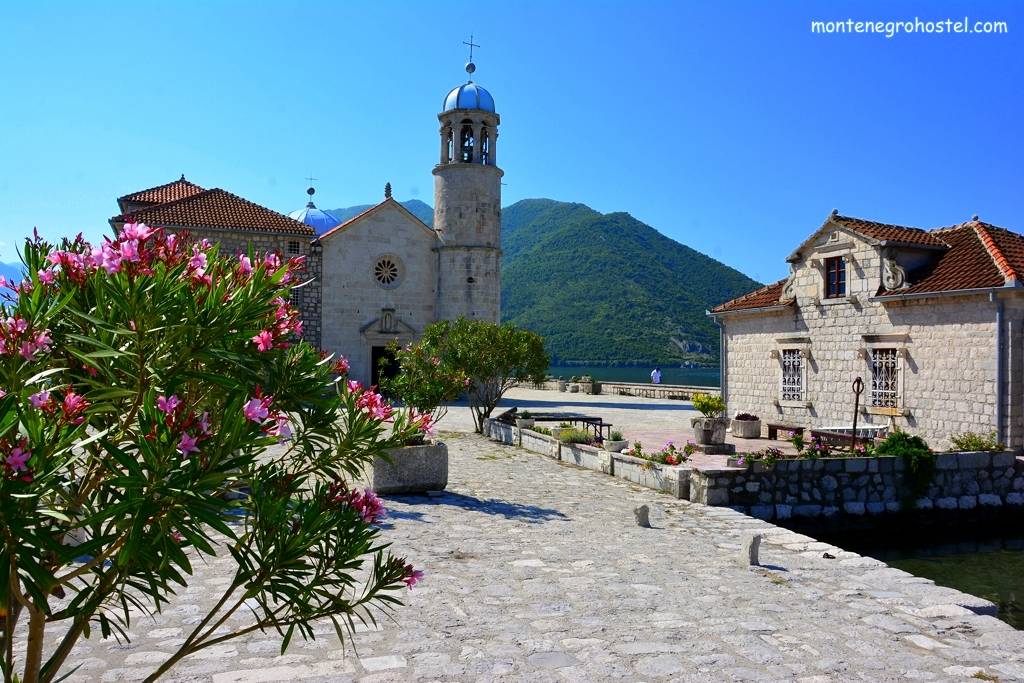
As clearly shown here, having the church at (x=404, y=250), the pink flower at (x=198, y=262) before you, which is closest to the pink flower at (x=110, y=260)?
the pink flower at (x=198, y=262)

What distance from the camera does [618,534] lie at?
865 centimetres

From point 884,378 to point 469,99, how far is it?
22169 millimetres

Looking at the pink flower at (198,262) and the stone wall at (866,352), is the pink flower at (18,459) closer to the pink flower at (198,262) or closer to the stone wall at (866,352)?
the pink flower at (198,262)

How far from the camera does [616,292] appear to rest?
117875 mm

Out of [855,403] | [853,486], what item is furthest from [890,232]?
[853,486]

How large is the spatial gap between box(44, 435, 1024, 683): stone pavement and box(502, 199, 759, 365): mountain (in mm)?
95338

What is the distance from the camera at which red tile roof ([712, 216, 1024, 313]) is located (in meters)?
14.5

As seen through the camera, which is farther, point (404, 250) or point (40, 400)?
point (404, 250)

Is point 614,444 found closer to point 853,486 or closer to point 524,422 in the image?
point 853,486

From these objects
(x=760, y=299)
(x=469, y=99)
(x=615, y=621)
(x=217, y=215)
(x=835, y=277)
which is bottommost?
(x=615, y=621)

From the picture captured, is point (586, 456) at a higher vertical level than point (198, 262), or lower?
lower

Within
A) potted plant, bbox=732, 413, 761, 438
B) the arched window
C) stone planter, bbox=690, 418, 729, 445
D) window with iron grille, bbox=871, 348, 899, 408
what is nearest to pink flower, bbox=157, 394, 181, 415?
stone planter, bbox=690, 418, 729, 445

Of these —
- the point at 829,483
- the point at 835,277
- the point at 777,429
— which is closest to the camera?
the point at 829,483

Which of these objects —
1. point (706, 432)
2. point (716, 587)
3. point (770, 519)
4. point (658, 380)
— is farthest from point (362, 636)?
point (658, 380)
